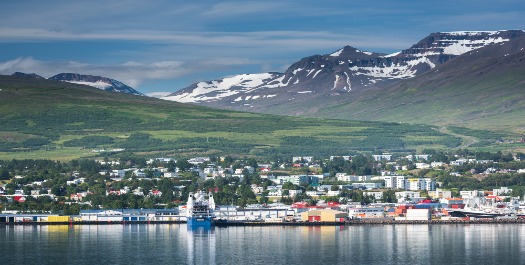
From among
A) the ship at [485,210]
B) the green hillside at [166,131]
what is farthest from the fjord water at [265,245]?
the green hillside at [166,131]

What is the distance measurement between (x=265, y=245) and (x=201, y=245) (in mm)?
2890

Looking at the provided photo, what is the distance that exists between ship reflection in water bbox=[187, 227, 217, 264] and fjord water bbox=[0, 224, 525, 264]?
0.03 metres

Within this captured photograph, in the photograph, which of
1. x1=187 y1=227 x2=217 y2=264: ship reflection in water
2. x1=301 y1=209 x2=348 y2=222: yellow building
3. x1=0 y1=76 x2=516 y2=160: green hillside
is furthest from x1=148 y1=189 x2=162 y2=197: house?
x1=0 y1=76 x2=516 y2=160: green hillside

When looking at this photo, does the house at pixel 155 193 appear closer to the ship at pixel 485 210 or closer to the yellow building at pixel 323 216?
the yellow building at pixel 323 216

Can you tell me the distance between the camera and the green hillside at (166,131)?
123 metres

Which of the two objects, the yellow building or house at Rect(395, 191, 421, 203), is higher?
house at Rect(395, 191, 421, 203)

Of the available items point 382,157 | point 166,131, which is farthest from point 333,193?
point 166,131

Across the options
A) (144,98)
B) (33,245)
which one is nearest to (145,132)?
(144,98)

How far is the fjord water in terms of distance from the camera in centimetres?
4903

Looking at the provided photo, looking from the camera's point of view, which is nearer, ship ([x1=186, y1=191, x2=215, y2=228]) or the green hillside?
ship ([x1=186, y1=191, x2=215, y2=228])

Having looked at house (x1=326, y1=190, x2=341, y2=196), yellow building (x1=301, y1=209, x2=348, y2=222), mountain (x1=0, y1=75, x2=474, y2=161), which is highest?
mountain (x1=0, y1=75, x2=474, y2=161)

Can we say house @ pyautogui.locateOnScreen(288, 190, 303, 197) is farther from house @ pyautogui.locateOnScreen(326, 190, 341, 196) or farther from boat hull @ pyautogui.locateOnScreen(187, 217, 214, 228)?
boat hull @ pyautogui.locateOnScreen(187, 217, 214, 228)

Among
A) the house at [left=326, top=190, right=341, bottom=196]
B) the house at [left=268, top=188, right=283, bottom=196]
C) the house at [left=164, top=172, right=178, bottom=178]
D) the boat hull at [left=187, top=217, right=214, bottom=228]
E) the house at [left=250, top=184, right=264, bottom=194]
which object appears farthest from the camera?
the house at [left=164, top=172, right=178, bottom=178]

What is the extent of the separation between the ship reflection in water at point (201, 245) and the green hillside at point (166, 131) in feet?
165
